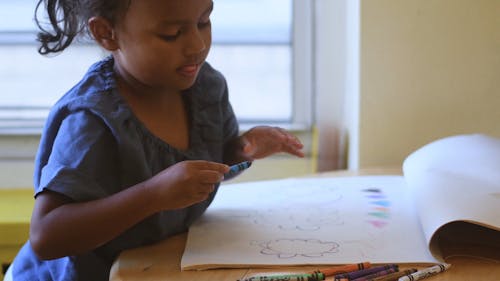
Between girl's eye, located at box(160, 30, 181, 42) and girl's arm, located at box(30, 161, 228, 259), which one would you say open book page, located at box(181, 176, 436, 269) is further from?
girl's eye, located at box(160, 30, 181, 42)

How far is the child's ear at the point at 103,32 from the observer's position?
834 millimetres

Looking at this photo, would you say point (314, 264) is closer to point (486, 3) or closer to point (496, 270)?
point (496, 270)

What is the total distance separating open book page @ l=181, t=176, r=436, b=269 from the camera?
0.77 meters

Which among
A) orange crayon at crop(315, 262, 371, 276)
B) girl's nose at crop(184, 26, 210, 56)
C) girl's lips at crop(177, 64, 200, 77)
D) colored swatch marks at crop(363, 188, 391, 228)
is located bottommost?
colored swatch marks at crop(363, 188, 391, 228)

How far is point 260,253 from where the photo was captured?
783 mm

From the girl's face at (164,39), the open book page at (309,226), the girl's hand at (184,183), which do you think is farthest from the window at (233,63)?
the girl's hand at (184,183)

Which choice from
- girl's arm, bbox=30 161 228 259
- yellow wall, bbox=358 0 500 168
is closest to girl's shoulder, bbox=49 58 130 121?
girl's arm, bbox=30 161 228 259

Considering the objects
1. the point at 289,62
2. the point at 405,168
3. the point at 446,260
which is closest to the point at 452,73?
the point at 405,168

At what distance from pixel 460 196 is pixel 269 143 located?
9.9 inches

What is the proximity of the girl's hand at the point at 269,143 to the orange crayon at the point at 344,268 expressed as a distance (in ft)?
0.73

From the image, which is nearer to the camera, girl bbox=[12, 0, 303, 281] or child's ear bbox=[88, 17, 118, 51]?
girl bbox=[12, 0, 303, 281]

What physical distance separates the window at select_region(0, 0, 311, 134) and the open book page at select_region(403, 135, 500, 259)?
0.55 m

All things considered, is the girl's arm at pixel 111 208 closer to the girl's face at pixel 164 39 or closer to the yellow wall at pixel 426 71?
the girl's face at pixel 164 39

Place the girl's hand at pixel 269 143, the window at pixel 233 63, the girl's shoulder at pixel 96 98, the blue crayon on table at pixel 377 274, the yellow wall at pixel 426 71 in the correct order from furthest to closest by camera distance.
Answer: the window at pixel 233 63 → the yellow wall at pixel 426 71 → the girl's hand at pixel 269 143 → the girl's shoulder at pixel 96 98 → the blue crayon on table at pixel 377 274
